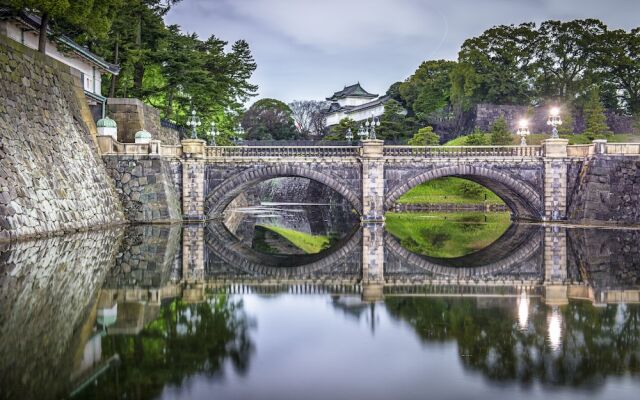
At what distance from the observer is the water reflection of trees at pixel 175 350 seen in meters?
8.52

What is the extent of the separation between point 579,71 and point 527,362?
67.0m

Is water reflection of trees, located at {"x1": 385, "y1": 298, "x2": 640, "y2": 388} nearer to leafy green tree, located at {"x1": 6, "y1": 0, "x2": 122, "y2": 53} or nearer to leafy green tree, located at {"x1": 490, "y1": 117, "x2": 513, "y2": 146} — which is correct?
leafy green tree, located at {"x1": 6, "y1": 0, "x2": 122, "y2": 53}

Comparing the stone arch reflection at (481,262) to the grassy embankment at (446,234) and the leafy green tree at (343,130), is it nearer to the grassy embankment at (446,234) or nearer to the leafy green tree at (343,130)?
the grassy embankment at (446,234)

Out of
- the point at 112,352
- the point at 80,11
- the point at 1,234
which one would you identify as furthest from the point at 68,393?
the point at 80,11

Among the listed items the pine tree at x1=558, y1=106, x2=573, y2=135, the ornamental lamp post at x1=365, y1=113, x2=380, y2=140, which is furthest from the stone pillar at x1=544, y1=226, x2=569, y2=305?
the pine tree at x1=558, y1=106, x2=573, y2=135

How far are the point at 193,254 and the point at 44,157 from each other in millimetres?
9927

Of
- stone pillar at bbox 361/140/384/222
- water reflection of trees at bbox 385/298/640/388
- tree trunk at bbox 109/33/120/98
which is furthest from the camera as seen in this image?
tree trunk at bbox 109/33/120/98

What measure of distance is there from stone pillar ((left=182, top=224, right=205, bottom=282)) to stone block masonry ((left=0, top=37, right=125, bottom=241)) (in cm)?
472

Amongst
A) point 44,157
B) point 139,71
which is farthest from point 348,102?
point 44,157

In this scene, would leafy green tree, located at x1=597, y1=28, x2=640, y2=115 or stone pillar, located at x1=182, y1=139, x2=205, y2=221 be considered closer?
stone pillar, located at x1=182, y1=139, x2=205, y2=221

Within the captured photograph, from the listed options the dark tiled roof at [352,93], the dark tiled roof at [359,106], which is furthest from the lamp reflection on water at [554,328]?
the dark tiled roof at [352,93]

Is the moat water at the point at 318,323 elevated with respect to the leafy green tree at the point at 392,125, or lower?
lower

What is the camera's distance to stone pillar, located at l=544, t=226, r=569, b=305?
50.6ft

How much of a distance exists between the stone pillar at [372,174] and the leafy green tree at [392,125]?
33.9m
